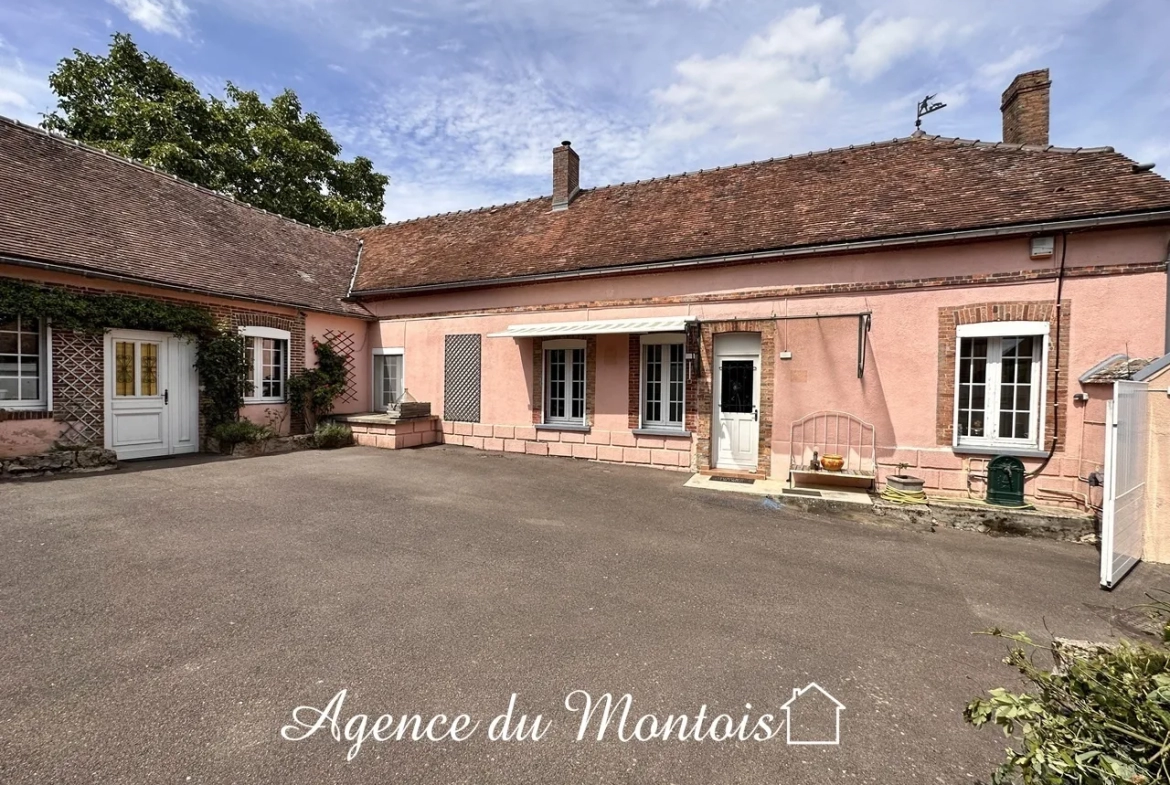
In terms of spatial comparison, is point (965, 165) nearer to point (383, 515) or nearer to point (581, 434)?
point (581, 434)

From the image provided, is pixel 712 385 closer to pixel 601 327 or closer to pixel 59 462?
pixel 601 327

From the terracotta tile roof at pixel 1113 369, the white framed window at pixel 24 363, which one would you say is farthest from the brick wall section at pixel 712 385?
the white framed window at pixel 24 363

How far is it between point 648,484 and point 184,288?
411 inches

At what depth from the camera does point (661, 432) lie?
36.1 feet

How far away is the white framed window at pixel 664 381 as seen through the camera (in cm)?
1101

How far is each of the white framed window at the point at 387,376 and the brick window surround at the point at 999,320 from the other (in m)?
12.7

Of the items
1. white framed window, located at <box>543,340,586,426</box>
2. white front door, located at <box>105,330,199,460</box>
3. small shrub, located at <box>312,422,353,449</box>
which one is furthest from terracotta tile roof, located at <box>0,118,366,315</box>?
white framed window, located at <box>543,340,586,426</box>

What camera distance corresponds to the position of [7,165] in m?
10.4

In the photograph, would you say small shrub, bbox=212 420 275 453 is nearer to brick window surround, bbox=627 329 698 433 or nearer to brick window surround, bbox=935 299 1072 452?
brick window surround, bbox=627 329 698 433

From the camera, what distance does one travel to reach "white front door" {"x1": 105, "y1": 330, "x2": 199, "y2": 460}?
399 inches

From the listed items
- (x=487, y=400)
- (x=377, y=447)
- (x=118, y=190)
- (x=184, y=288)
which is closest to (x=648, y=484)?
(x=487, y=400)

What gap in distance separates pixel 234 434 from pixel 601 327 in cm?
834

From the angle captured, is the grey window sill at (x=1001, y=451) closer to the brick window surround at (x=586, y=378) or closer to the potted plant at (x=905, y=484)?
the potted plant at (x=905, y=484)

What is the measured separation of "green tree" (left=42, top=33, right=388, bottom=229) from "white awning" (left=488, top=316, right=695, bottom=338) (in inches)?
692
